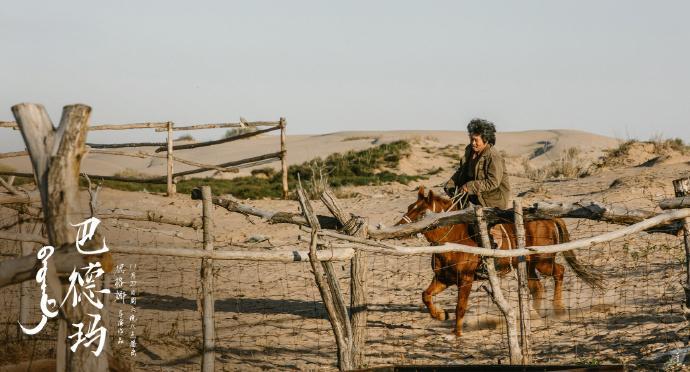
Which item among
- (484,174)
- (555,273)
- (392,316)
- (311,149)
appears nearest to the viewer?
(484,174)

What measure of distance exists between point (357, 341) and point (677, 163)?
594 inches

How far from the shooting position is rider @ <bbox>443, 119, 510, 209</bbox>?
989 cm

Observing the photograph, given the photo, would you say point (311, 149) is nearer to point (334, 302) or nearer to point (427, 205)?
point (427, 205)

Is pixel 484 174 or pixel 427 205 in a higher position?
pixel 484 174

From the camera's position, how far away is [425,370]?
6504 millimetres

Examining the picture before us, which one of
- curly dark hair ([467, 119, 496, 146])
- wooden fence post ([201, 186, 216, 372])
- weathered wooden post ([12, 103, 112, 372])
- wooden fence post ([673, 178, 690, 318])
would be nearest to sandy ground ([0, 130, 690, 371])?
wooden fence post ([673, 178, 690, 318])

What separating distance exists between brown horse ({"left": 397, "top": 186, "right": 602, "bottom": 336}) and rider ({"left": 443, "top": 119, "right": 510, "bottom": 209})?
1.10 ft

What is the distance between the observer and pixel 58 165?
4.95m

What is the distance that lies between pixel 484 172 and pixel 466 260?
1008mm

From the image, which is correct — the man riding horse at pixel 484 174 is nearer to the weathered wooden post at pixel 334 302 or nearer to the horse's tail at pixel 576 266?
the horse's tail at pixel 576 266

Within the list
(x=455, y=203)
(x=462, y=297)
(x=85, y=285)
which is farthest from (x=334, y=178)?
(x=85, y=285)

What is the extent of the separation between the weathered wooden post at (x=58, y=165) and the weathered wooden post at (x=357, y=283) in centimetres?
239

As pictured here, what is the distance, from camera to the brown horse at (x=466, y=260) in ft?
A: 31.2

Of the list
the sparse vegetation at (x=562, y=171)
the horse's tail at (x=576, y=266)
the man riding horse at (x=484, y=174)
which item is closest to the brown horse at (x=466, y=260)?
the horse's tail at (x=576, y=266)
